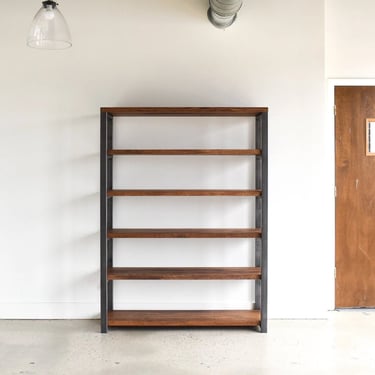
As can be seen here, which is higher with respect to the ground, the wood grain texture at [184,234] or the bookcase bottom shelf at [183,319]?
the wood grain texture at [184,234]

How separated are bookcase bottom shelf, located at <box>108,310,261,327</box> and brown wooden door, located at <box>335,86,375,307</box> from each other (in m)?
1.14

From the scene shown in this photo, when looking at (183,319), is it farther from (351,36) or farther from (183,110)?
(351,36)

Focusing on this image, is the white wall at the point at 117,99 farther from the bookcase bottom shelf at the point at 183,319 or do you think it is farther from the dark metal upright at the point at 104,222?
the dark metal upright at the point at 104,222

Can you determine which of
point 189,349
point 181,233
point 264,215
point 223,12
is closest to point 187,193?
point 181,233

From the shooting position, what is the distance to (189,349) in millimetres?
3469

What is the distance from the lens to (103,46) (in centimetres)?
415

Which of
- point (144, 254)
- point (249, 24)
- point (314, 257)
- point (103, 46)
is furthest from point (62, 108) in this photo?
point (314, 257)

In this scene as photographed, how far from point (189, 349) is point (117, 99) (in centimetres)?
227

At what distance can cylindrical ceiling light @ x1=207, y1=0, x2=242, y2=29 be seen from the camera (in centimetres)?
363

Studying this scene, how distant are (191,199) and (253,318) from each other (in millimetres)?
1185

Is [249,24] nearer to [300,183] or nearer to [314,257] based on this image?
[300,183]

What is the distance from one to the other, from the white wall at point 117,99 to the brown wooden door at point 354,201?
0.42 metres

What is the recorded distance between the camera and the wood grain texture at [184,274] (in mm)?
3814

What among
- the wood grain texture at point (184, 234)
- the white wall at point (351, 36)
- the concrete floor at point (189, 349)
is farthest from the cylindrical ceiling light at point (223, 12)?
the concrete floor at point (189, 349)
